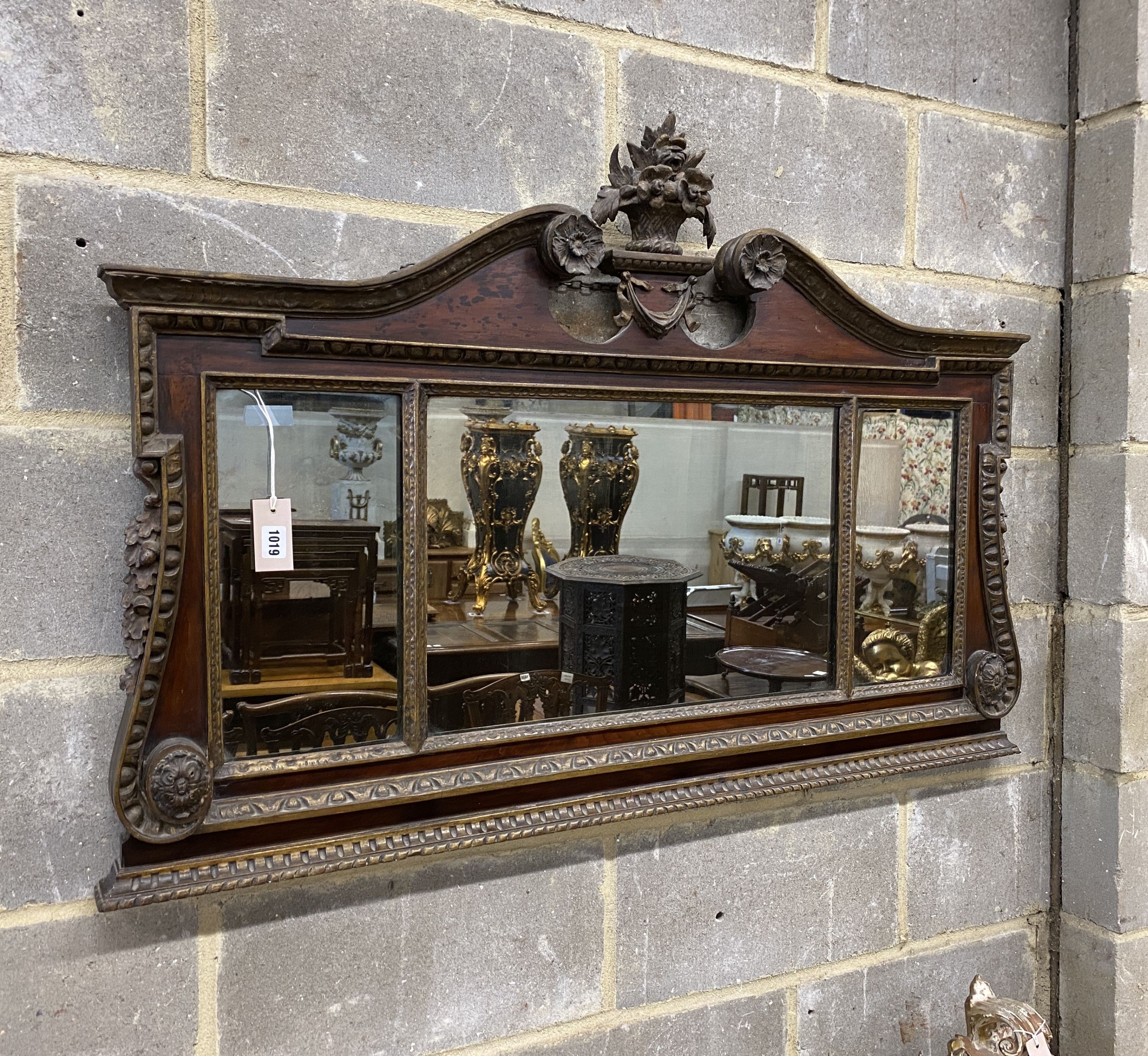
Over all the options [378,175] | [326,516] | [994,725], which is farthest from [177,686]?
[994,725]

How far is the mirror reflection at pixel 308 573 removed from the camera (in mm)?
946

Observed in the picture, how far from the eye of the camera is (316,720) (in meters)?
0.99

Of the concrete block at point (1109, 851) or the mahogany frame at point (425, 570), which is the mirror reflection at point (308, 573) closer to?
the mahogany frame at point (425, 570)

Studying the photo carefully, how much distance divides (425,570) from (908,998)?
0.98m

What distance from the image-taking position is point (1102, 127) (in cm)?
140

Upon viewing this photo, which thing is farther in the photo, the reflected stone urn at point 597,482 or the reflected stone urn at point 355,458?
the reflected stone urn at point 597,482

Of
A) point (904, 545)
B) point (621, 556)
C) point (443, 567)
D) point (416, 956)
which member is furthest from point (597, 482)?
point (416, 956)

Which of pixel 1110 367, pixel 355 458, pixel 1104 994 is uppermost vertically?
pixel 1110 367

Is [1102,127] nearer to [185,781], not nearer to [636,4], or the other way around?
[636,4]

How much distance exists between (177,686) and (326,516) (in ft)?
0.71

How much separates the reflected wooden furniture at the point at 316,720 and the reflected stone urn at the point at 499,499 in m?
0.14

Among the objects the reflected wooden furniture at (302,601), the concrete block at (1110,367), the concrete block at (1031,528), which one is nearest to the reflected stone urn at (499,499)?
the reflected wooden furniture at (302,601)

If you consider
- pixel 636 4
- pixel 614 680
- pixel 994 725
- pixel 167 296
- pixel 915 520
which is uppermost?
pixel 636 4

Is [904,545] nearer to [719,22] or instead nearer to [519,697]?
[519,697]
